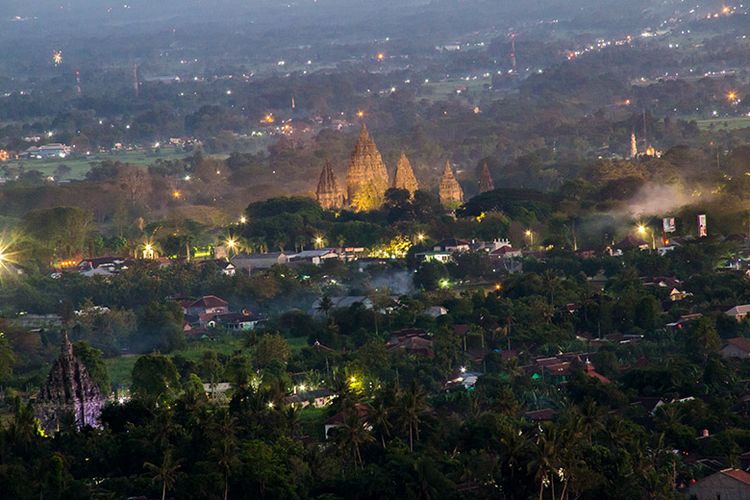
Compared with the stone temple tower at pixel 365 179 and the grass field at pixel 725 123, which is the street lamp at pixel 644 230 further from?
the grass field at pixel 725 123

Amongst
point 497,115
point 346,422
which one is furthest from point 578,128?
point 346,422

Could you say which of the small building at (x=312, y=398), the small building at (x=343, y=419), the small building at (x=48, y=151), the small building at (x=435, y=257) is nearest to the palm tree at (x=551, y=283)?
the small building at (x=435, y=257)

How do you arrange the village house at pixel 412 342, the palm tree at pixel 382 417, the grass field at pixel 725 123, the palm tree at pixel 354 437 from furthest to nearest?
the grass field at pixel 725 123
the village house at pixel 412 342
the palm tree at pixel 382 417
the palm tree at pixel 354 437

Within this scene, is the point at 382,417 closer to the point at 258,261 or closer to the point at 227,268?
the point at 227,268

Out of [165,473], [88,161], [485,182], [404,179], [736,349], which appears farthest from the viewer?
[88,161]

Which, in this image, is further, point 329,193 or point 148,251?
point 329,193

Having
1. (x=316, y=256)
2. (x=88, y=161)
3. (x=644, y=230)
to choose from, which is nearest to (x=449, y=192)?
(x=316, y=256)
